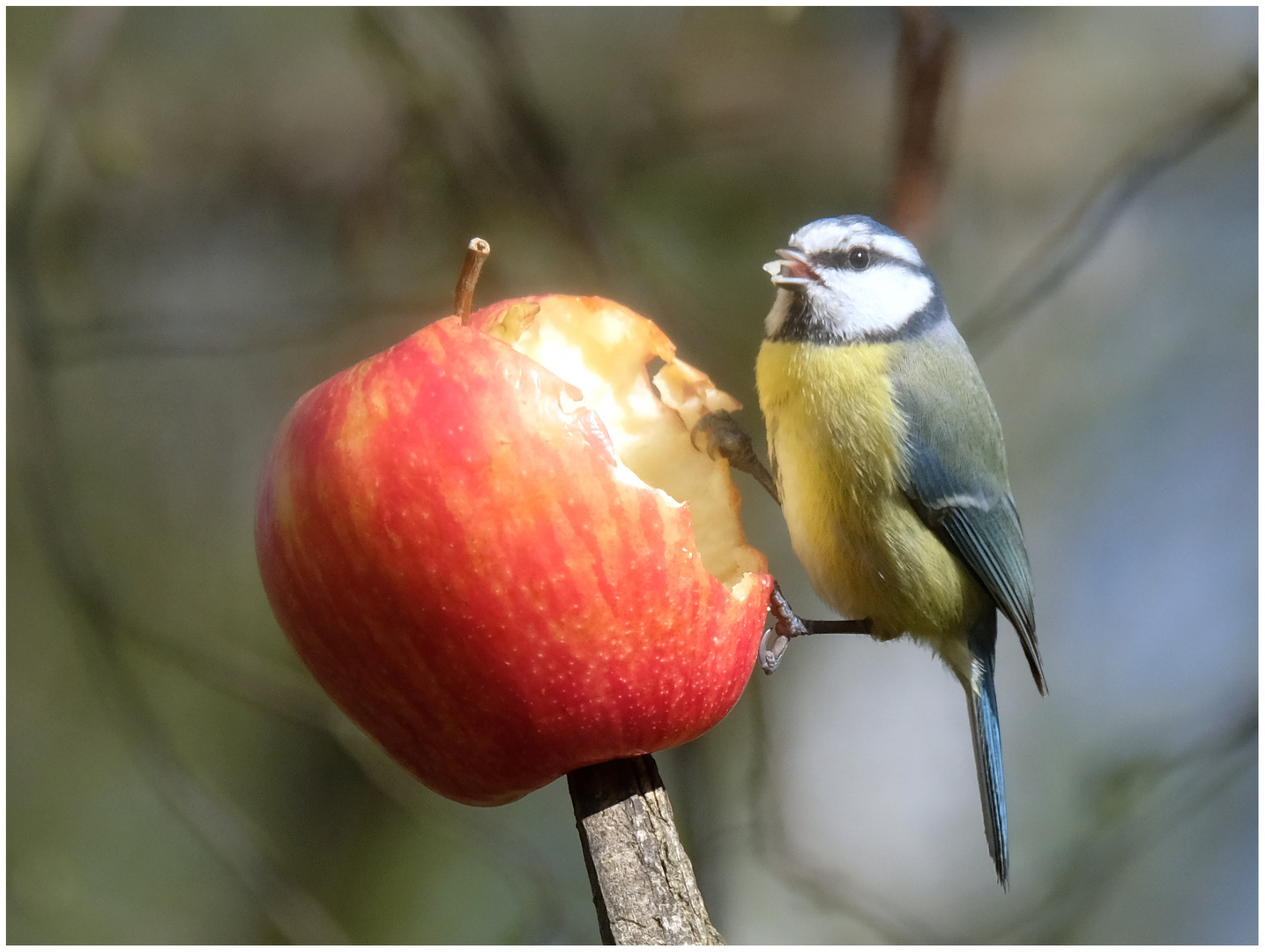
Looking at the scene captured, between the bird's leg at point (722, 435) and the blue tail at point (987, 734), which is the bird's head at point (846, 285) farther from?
the blue tail at point (987, 734)

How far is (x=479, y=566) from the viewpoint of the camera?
625 millimetres

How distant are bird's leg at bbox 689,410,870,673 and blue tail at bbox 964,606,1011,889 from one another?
A: 14cm

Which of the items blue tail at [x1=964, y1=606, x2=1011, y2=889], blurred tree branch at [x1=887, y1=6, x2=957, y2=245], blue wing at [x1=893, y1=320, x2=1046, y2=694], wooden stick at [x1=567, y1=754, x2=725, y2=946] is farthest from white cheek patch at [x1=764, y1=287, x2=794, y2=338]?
Result: blurred tree branch at [x1=887, y1=6, x2=957, y2=245]

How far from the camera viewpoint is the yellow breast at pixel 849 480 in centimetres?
99

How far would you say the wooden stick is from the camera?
0.69m

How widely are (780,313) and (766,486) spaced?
0.17 metres

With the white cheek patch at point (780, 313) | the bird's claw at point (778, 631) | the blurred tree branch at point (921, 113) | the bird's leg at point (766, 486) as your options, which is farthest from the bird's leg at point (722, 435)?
the blurred tree branch at point (921, 113)

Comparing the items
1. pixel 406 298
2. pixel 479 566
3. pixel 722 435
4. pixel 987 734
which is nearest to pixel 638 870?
pixel 479 566

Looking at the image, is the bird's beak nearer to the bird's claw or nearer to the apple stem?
the bird's claw

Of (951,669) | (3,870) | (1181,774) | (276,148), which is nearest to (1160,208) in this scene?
(1181,774)

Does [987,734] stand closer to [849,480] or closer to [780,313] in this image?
[849,480]

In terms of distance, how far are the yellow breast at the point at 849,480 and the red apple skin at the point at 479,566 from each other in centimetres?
34

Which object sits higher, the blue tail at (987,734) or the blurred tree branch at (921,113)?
the blurred tree branch at (921,113)

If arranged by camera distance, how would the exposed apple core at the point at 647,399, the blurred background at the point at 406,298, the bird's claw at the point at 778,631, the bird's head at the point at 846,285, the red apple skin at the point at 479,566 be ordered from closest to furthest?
Result: the red apple skin at the point at 479,566, the exposed apple core at the point at 647,399, the bird's claw at the point at 778,631, the bird's head at the point at 846,285, the blurred background at the point at 406,298
